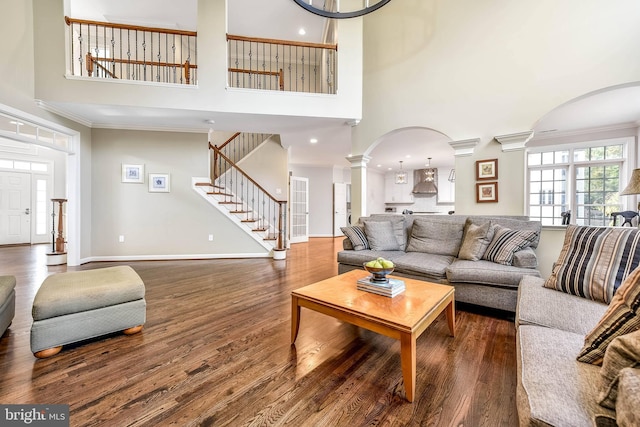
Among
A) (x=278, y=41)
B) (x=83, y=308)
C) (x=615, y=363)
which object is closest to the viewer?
(x=615, y=363)

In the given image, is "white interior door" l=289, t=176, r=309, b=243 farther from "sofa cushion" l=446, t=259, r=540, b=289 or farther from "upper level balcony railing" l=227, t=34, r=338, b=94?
"sofa cushion" l=446, t=259, r=540, b=289

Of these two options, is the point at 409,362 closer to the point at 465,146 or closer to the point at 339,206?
the point at 465,146

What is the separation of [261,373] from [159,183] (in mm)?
4724

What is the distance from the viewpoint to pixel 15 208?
6.77 meters

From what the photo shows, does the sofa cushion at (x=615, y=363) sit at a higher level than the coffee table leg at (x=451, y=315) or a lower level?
higher

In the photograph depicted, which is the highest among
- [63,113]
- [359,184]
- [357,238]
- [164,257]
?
[63,113]

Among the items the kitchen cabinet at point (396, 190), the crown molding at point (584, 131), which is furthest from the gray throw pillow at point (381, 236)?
the kitchen cabinet at point (396, 190)

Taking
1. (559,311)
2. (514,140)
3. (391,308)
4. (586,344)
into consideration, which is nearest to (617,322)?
(586,344)

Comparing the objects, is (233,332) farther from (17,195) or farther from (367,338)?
(17,195)

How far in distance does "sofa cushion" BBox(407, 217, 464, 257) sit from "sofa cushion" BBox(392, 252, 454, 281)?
13cm

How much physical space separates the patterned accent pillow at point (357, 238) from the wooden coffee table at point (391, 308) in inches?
55.7

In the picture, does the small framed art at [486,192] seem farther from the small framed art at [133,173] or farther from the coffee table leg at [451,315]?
the small framed art at [133,173]

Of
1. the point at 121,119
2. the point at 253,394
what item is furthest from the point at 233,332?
the point at 121,119

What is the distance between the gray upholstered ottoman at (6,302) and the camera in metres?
1.97
